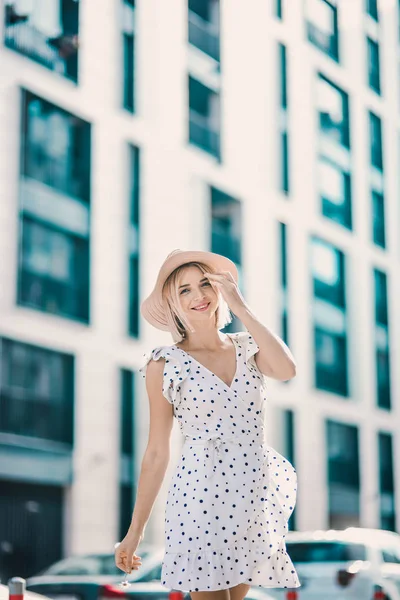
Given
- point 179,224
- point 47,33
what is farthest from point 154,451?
point 179,224

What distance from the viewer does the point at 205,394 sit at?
3.56 m

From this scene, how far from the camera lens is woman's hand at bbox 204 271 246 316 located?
3570 mm

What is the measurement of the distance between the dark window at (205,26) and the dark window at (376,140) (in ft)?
28.5

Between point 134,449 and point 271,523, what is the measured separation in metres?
20.8

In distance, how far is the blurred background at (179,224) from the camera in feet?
73.1

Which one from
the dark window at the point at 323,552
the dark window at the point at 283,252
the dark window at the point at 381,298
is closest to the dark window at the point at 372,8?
the dark window at the point at 381,298

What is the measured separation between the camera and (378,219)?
35.8m

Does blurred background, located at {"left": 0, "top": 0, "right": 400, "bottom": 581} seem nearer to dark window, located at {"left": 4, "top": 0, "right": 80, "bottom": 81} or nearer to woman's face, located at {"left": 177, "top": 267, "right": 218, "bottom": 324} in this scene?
dark window, located at {"left": 4, "top": 0, "right": 80, "bottom": 81}

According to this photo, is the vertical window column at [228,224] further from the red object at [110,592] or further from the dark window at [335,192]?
the red object at [110,592]

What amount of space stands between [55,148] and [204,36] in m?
6.61

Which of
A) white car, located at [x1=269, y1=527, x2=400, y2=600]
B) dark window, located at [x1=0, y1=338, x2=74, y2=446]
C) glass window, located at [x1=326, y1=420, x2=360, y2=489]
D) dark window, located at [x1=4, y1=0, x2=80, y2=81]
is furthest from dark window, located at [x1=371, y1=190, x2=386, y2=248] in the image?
white car, located at [x1=269, y1=527, x2=400, y2=600]

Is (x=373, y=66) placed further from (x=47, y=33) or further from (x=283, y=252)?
(x=47, y=33)

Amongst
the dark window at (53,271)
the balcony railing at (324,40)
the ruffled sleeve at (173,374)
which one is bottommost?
the ruffled sleeve at (173,374)

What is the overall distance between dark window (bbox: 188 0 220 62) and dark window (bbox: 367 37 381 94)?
27.1ft
